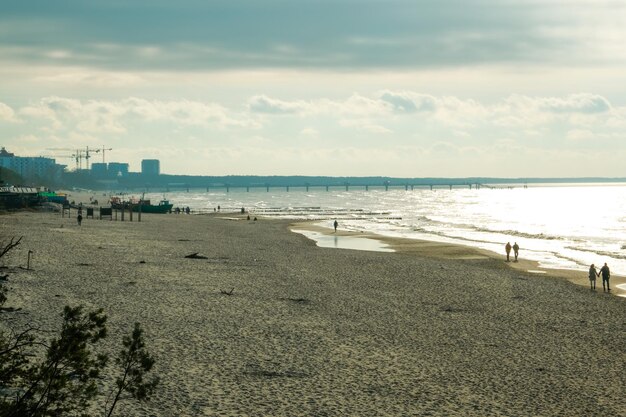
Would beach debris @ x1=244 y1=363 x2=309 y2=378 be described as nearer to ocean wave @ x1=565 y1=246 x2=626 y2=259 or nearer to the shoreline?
the shoreline

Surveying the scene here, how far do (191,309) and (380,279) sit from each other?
14127 millimetres

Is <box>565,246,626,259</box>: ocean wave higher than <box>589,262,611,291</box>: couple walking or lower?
lower

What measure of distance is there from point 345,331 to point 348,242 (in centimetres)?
4299

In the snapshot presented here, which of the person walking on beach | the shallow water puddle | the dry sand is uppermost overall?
the person walking on beach

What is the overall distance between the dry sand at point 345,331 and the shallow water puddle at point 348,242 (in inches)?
605

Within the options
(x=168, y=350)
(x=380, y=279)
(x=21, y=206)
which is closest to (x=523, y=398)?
(x=168, y=350)

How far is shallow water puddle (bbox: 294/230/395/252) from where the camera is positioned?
201 ft

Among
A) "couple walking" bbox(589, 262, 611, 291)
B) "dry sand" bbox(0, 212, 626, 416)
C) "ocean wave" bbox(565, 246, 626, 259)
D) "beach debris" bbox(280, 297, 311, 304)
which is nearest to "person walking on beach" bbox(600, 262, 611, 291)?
"couple walking" bbox(589, 262, 611, 291)

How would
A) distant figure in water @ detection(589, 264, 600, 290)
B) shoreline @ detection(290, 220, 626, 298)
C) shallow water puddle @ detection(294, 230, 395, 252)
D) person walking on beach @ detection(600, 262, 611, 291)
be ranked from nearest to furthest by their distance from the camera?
person walking on beach @ detection(600, 262, 611, 291)
distant figure in water @ detection(589, 264, 600, 290)
shoreline @ detection(290, 220, 626, 298)
shallow water puddle @ detection(294, 230, 395, 252)

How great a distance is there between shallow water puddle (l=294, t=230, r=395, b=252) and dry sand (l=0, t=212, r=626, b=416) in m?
15.4

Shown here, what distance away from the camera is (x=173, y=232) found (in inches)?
2751

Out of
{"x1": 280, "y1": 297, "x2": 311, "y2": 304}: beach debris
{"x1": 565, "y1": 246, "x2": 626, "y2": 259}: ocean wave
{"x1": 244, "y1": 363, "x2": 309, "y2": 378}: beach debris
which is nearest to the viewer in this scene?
{"x1": 244, "y1": 363, "x2": 309, "y2": 378}: beach debris

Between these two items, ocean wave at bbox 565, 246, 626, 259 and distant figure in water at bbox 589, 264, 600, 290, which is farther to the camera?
ocean wave at bbox 565, 246, 626, 259

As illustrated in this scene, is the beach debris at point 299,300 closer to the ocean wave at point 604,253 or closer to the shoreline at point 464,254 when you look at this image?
the shoreline at point 464,254
